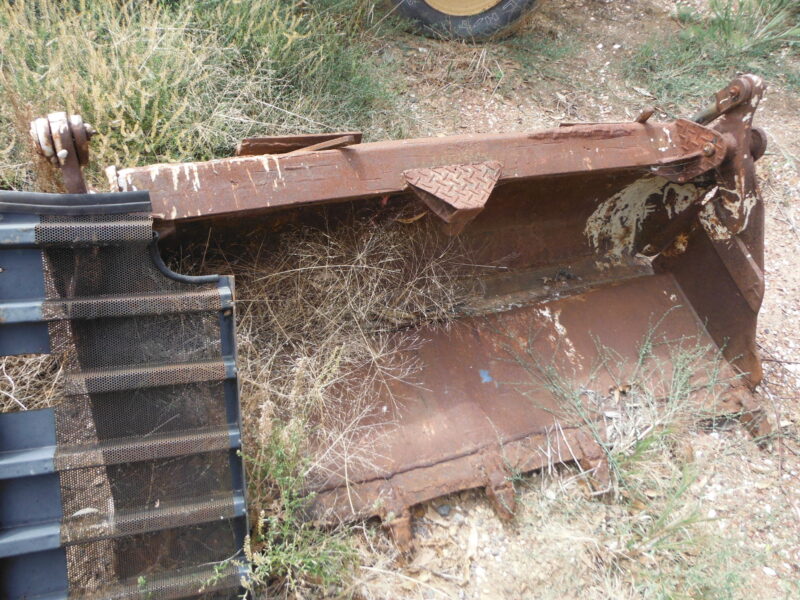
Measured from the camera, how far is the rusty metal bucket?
191 centimetres

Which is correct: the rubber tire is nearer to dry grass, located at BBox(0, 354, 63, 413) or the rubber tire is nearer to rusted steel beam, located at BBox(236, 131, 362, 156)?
rusted steel beam, located at BBox(236, 131, 362, 156)

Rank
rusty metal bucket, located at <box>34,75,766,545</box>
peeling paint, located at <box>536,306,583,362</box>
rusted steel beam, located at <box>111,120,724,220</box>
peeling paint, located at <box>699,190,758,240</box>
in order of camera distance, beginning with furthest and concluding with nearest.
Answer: peeling paint, located at <box>536,306,583,362</box>, peeling paint, located at <box>699,190,758,240</box>, rusty metal bucket, located at <box>34,75,766,545</box>, rusted steel beam, located at <box>111,120,724,220</box>

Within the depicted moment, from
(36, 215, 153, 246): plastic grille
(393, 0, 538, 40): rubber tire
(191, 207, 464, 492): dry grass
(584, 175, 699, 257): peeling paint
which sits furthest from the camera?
(393, 0, 538, 40): rubber tire

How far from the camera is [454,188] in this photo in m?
1.96

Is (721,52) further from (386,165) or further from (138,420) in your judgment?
(138,420)

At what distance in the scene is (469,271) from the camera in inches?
105

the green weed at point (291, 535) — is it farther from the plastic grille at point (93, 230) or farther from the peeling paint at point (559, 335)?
the peeling paint at point (559, 335)

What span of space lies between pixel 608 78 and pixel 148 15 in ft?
11.2

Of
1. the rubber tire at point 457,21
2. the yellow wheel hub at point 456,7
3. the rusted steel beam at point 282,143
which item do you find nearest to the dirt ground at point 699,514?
the rubber tire at point 457,21

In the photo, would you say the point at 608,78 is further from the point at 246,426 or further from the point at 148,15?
the point at 246,426

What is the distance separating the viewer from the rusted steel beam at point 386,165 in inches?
67.2

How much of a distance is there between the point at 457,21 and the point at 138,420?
3.95 m

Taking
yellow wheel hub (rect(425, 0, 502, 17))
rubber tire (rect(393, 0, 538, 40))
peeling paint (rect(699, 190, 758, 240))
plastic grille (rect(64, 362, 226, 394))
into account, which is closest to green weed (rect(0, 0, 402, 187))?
rubber tire (rect(393, 0, 538, 40))

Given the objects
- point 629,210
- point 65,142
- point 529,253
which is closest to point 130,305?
point 65,142
